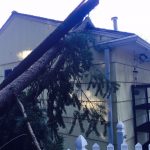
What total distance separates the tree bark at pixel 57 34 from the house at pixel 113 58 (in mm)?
1244

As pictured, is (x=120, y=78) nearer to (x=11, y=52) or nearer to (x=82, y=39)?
(x=82, y=39)

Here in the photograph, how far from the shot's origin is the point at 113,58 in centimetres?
604

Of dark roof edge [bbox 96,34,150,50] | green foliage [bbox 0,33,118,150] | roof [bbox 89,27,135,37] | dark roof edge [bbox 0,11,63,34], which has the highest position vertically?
dark roof edge [bbox 0,11,63,34]

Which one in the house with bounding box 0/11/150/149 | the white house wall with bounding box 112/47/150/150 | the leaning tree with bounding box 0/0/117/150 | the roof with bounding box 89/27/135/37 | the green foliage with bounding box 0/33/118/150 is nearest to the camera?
the leaning tree with bounding box 0/0/117/150

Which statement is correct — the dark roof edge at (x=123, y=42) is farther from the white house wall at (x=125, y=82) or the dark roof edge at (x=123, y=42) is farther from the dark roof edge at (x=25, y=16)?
the dark roof edge at (x=25, y=16)

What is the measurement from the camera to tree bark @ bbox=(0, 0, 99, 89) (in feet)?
9.68

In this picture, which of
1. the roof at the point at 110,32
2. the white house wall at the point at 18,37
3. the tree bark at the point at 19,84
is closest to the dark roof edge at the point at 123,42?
the roof at the point at 110,32

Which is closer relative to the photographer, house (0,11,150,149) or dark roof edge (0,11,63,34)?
house (0,11,150,149)

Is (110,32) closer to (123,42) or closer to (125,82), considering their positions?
(123,42)

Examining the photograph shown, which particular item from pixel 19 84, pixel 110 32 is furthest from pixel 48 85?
pixel 110 32

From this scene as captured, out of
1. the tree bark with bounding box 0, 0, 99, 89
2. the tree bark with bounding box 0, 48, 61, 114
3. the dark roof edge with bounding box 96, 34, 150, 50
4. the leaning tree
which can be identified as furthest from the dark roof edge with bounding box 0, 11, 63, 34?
the tree bark with bounding box 0, 0, 99, 89

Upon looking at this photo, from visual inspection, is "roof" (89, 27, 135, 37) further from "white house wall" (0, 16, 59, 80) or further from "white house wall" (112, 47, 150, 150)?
"white house wall" (0, 16, 59, 80)

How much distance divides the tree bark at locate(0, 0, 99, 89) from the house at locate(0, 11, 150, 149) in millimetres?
1244

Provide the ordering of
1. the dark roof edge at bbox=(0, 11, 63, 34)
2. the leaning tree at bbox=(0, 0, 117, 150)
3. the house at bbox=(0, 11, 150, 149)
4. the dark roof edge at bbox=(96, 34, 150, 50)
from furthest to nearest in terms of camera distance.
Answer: the dark roof edge at bbox=(0, 11, 63, 34), the house at bbox=(0, 11, 150, 149), the dark roof edge at bbox=(96, 34, 150, 50), the leaning tree at bbox=(0, 0, 117, 150)
